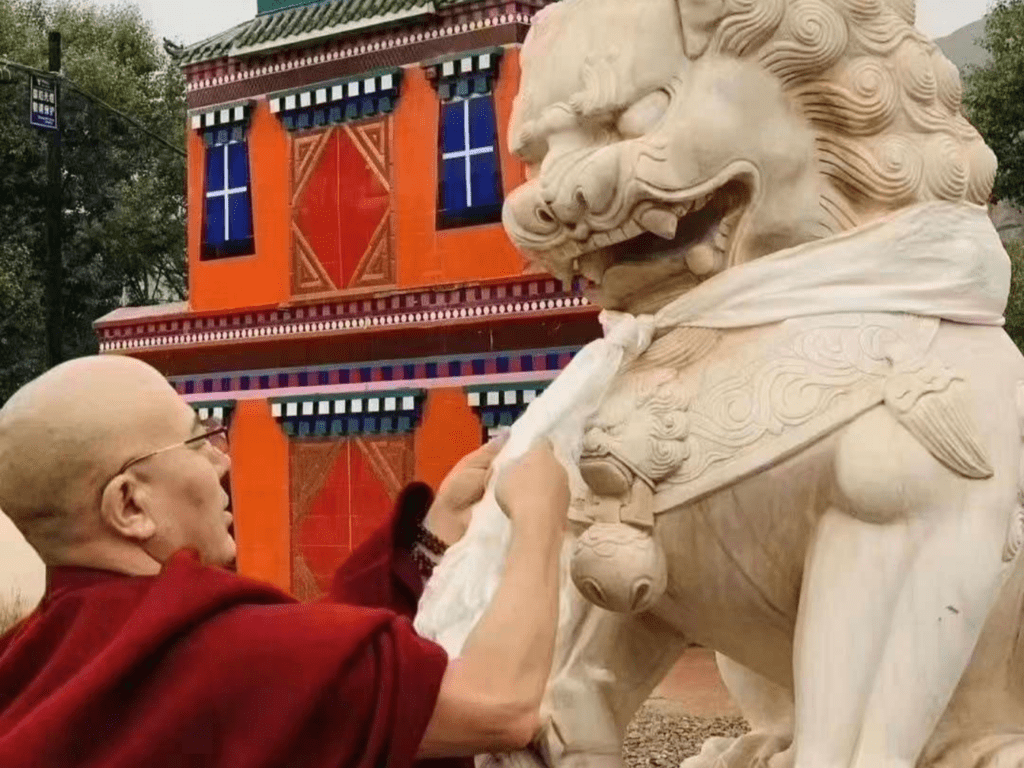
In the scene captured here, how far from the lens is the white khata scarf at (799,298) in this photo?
1371 millimetres

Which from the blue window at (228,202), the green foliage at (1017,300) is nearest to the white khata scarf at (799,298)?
the blue window at (228,202)

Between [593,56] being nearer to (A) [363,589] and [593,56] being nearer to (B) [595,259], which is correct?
(B) [595,259]

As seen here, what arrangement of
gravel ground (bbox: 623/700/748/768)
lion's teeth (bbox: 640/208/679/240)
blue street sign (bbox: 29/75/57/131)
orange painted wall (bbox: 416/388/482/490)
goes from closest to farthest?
lion's teeth (bbox: 640/208/679/240) < gravel ground (bbox: 623/700/748/768) < orange painted wall (bbox: 416/388/482/490) < blue street sign (bbox: 29/75/57/131)

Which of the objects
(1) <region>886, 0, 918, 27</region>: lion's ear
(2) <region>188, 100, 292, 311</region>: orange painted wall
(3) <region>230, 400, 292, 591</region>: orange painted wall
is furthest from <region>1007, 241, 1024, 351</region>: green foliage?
(1) <region>886, 0, 918, 27</region>: lion's ear

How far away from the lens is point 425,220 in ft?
21.2

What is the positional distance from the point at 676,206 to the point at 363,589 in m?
0.69

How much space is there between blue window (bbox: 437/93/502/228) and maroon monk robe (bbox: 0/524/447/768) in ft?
16.5

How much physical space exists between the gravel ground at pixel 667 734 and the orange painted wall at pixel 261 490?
231 centimetres

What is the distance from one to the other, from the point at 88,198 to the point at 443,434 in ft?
27.2

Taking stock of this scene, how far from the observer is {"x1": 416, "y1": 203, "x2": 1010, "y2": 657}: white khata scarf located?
1371 millimetres

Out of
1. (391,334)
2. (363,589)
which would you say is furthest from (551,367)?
(363,589)

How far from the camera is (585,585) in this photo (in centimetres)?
138

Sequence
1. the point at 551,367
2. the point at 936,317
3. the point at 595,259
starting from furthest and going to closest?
the point at 551,367 → the point at 595,259 → the point at 936,317

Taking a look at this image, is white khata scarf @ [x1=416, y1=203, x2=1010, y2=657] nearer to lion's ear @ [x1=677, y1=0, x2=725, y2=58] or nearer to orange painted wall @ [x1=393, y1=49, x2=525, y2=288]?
lion's ear @ [x1=677, y1=0, x2=725, y2=58]
